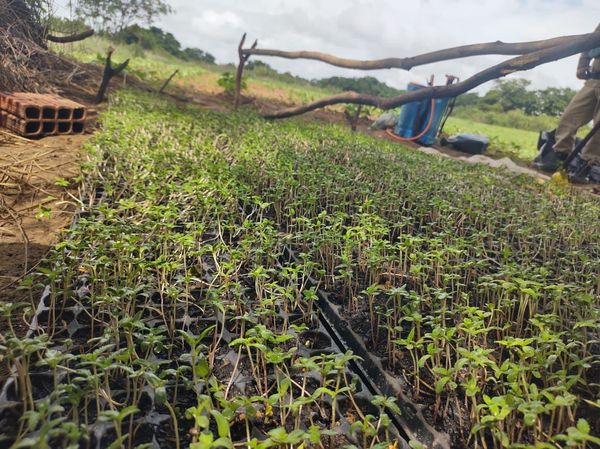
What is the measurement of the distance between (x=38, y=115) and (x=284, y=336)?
4756 millimetres

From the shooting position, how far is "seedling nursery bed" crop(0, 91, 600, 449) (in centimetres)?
132

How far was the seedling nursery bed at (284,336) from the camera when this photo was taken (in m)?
1.32

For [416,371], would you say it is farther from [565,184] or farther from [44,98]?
[565,184]

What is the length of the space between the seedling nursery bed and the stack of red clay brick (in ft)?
4.84

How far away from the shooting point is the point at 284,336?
1.52 m

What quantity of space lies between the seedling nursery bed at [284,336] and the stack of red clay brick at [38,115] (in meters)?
1.47

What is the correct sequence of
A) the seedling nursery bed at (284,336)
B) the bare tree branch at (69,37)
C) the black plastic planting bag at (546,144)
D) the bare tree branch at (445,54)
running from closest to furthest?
the seedling nursery bed at (284,336) → the bare tree branch at (445,54) → the bare tree branch at (69,37) → the black plastic planting bag at (546,144)

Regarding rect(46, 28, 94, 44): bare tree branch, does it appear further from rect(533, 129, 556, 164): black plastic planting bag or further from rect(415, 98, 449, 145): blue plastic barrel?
rect(533, 129, 556, 164): black plastic planting bag

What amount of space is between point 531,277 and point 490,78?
15.0 ft

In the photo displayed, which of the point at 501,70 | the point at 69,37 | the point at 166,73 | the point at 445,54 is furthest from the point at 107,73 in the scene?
the point at 166,73

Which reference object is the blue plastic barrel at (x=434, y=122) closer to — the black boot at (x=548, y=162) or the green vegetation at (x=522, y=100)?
the black boot at (x=548, y=162)

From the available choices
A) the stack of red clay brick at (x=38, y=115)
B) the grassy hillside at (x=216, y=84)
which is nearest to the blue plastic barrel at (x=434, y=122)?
the grassy hillside at (x=216, y=84)

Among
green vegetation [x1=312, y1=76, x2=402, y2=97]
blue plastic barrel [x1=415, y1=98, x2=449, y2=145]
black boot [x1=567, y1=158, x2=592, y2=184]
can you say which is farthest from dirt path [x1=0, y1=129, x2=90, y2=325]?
green vegetation [x1=312, y1=76, x2=402, y2=97]

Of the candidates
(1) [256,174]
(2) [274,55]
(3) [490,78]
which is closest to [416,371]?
(1) [256,174]
